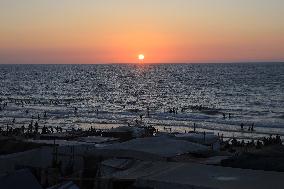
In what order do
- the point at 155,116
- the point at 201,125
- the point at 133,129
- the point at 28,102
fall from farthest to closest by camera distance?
1. the point at 28,102
2. the point at 155,116
3. the point at 201,125
4. the point at 133,129

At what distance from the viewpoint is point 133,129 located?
33.3 m

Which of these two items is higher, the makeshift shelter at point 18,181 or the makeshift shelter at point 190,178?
the makeshift shelter at point 190,178

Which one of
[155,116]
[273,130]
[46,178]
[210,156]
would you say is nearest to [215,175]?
[210,156]

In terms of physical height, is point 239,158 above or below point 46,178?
above

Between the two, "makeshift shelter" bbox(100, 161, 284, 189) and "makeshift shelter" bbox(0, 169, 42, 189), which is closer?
"makeshift shelter" bbox(100, 161, 284, 189)

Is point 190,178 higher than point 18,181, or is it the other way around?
point 190,178

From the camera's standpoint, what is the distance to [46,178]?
59.4 ft

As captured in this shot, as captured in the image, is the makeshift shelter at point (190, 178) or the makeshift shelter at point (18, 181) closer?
the makeshift shelter at point (190, 178)

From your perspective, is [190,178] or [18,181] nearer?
[190,178]

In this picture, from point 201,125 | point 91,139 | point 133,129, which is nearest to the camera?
point 91,139

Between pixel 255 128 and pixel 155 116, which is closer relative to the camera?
pixel 255 128

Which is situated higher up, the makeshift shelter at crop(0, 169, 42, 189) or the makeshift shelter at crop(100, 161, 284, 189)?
the makeshift shelter at crop(100, 161, 284, 189)

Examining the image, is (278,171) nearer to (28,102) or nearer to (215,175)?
(215,175)

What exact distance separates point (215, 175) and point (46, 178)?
7.72 m
